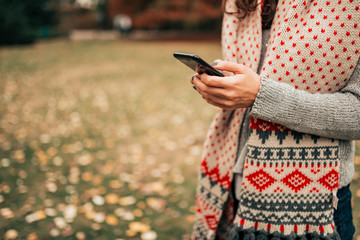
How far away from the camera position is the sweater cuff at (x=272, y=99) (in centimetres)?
105

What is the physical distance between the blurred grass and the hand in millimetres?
2118

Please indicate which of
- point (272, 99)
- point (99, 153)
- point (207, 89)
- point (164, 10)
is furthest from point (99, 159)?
point (164, 10)

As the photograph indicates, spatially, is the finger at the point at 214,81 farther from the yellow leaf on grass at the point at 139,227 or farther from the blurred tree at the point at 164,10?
the blurred tree at the point at 164,10

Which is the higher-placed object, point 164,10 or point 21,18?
point 164,10

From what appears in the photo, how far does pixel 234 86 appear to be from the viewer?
1.05m

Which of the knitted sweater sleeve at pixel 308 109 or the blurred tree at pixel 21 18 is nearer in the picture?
the knitted sweater sleeve at pixel 308 109

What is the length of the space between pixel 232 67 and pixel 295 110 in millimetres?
253

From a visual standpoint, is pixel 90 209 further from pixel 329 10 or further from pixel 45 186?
pixel 329 10

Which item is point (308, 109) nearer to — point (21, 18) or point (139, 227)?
point (139, 227)

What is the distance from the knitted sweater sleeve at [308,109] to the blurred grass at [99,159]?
2137mm

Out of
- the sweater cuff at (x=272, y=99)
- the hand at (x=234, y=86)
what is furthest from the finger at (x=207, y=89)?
the sweater cuff at (x=272, y=99)

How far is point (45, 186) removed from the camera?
3588 mm

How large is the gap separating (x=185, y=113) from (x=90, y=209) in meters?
3.60

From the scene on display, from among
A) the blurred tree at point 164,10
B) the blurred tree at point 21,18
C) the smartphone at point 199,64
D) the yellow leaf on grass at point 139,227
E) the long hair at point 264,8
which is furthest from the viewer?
the blurred tree at point 164,10
